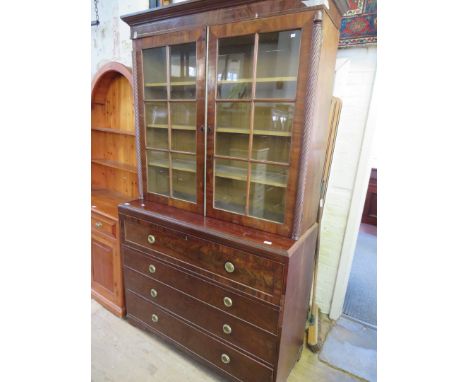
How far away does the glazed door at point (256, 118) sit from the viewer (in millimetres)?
1216

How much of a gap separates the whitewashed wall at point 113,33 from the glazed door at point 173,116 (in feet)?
2.34

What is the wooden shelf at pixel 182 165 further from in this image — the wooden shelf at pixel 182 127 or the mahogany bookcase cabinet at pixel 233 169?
the wooden shelf at pixel 182 127

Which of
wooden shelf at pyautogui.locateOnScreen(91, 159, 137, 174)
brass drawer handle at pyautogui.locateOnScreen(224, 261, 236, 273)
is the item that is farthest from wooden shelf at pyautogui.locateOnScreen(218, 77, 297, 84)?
wooden shelf at pyautogui.locateOnScreen(91, 159, 137, 174)

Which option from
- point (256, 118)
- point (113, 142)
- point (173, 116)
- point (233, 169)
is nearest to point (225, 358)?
point (233, 169)

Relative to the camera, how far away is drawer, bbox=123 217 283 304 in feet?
4.13

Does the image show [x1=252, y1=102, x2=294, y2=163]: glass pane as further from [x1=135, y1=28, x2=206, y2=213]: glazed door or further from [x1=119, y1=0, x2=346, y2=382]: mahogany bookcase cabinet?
[x1=135, y1=28, x2=206, y2=213]: glazed door

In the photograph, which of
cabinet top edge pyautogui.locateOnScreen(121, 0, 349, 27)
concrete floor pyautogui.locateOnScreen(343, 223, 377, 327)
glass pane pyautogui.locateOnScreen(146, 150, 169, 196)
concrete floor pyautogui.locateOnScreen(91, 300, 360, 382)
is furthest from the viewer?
concrete floor pyautogui.locateOnScreen(343, 223, 377, 327)

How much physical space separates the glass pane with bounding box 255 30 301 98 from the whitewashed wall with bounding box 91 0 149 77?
4.53 feet

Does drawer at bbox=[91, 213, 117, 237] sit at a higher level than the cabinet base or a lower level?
higher

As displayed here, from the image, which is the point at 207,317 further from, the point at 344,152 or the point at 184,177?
the point at 344,152

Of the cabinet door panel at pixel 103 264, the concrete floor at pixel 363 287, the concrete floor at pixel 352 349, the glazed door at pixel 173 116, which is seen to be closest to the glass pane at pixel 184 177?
the glazed door at pixel 173 116
